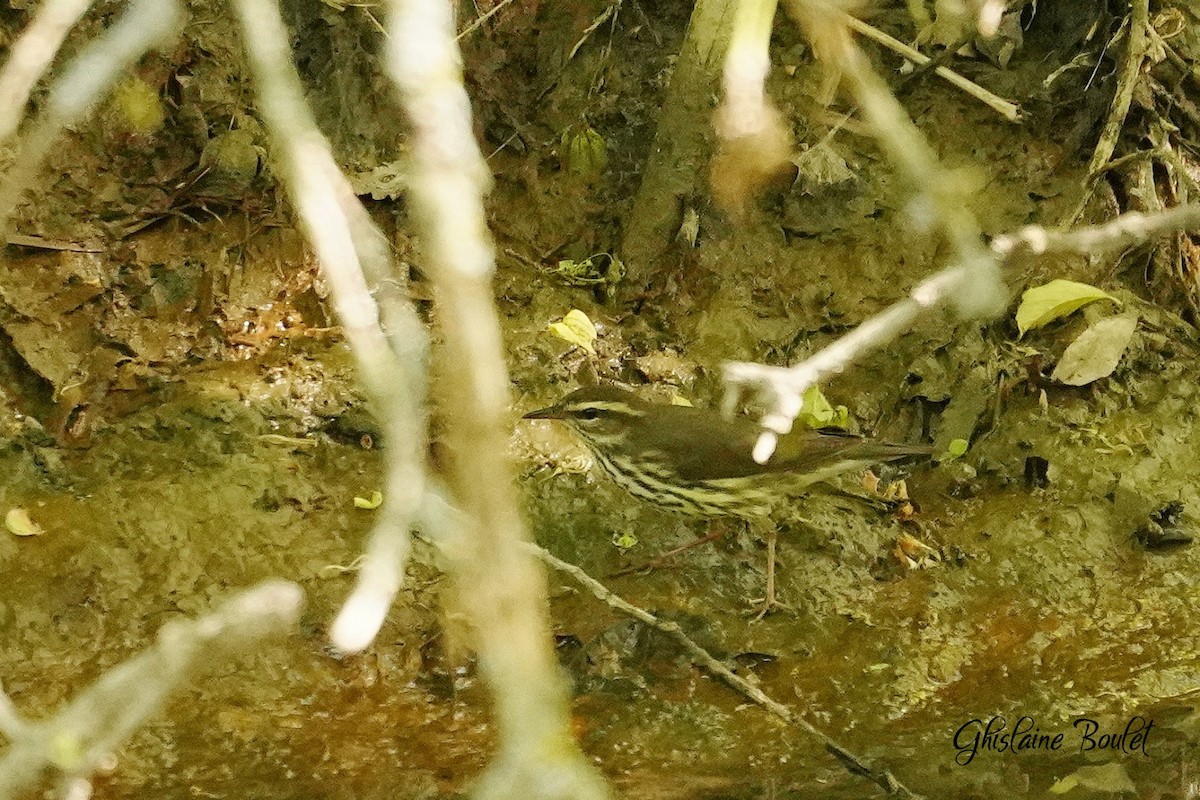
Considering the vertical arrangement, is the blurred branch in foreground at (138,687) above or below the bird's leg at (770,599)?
above

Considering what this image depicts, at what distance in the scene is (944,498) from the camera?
4.50 m

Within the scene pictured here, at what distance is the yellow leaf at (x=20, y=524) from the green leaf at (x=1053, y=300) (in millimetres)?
3547

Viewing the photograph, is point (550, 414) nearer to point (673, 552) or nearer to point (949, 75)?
point (673, 552)

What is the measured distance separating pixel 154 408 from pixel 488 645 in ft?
10.9

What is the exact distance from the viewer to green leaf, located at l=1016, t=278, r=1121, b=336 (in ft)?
15.4

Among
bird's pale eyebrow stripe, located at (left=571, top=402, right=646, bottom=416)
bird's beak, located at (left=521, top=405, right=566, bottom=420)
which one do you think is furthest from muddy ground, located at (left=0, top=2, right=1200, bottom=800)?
bird's pale eyebrow stripe, located at (left=571, top=402, right=646, bottom=416)

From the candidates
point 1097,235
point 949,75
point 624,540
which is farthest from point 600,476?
point 1097,235

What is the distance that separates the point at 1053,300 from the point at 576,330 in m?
1.80

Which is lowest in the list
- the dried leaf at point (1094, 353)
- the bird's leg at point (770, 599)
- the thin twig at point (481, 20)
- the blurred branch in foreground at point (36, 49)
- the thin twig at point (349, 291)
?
the bird's leg at point (770, 599)

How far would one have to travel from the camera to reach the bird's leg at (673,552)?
416 centimetres

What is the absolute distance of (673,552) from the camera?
4227mm

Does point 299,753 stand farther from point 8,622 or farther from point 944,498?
point 944,498

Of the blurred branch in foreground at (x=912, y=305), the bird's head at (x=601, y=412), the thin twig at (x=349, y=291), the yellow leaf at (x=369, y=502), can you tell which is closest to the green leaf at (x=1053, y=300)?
the bird's head at (x=601, y=412)

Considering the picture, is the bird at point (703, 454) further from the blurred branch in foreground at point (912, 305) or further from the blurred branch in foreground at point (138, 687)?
the blurred branch in foreground at point (138, 687)
